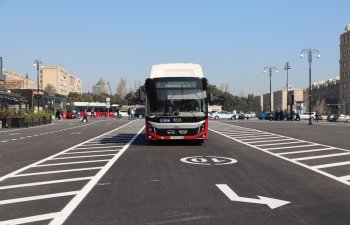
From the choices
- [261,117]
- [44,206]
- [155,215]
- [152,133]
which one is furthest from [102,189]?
[261,117]

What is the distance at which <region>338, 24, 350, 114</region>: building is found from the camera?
13525 centimetres

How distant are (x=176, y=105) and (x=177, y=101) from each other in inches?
6.8

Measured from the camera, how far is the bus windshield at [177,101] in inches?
701

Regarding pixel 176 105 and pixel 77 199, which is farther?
pixel 176 105

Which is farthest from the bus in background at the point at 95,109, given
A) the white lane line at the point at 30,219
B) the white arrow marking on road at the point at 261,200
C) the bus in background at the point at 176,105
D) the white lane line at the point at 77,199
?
the white lane line at the point at 30,219

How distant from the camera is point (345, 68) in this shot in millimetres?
138375

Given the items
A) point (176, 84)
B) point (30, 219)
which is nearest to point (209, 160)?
point (176, 84)

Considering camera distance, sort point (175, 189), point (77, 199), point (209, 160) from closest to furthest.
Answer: point (77, 199)
point (175, 189)
point (209, 160)

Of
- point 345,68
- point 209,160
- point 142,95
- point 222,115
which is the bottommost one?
point 209,160

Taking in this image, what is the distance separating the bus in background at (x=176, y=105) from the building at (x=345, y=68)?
12339cm

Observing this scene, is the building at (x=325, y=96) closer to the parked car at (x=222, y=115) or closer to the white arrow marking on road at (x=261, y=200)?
the parked car at (x=222, y=115)

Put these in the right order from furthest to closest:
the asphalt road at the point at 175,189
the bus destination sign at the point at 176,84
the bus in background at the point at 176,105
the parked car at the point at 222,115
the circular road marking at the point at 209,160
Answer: the parked car at the point at 222,115
the bus destination sign at the point at 176,84
the bus in background at the point at 176,105
the circular road marking at the point at 209,160
the asphalt road at the point at 175,189

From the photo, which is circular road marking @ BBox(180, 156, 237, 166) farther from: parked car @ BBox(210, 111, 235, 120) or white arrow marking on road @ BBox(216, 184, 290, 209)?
parked car @ BBox(210, 111, 235, 120)

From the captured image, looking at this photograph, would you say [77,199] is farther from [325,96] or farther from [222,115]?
[325,96]
